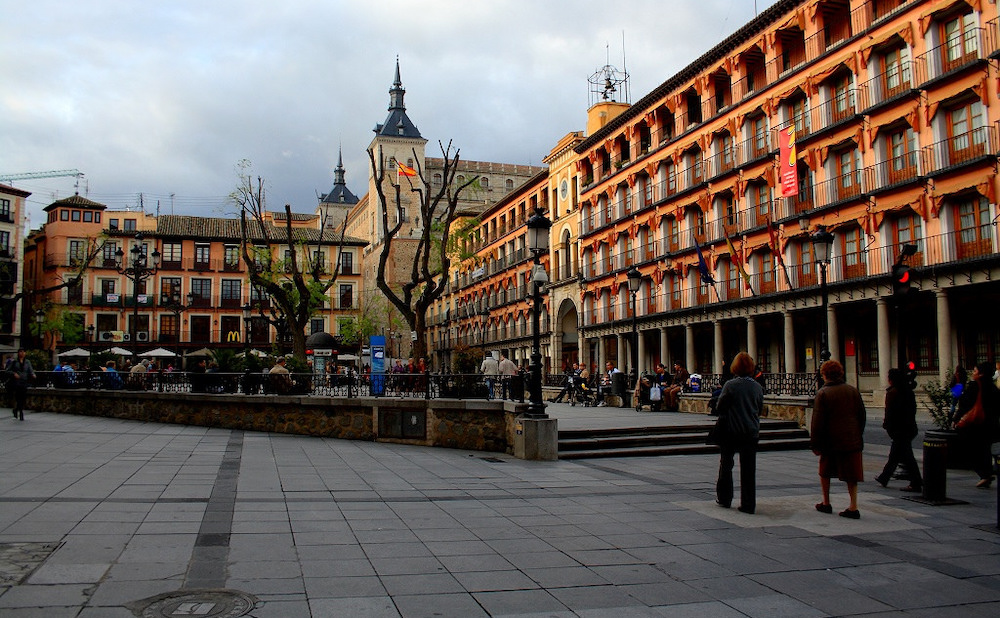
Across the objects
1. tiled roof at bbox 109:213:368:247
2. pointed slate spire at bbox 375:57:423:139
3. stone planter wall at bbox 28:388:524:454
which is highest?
pointed slate spire at bbox 375:57:423:139

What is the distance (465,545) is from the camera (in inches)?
271

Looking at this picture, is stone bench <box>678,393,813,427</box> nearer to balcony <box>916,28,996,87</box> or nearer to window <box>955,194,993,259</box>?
window <box>955,194,993,259</box>

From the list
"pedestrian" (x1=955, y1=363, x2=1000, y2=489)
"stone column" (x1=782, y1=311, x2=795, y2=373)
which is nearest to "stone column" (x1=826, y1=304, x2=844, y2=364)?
"stone column" (x1=782, y1=311, x2=795, y2=373)

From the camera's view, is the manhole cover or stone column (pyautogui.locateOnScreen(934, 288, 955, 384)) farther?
stone column (pyautogui.locateOnScreen(934, 288, 955, 384))

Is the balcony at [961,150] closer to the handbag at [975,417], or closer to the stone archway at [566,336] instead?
the handbag at [975,417]

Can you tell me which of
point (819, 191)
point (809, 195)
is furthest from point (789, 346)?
point (819, 191)

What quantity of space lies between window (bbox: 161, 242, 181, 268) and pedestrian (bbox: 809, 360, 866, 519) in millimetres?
65464

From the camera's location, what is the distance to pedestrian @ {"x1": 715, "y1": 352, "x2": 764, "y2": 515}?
27.9 feet

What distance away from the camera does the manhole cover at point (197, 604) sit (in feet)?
15.6

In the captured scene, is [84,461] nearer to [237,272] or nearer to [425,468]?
[425,468]

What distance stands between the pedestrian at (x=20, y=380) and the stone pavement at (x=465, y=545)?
32.0 ft

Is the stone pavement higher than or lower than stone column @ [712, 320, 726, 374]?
lower

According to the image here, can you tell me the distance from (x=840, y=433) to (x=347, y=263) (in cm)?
6690

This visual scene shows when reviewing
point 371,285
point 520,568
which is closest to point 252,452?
point 520,568
